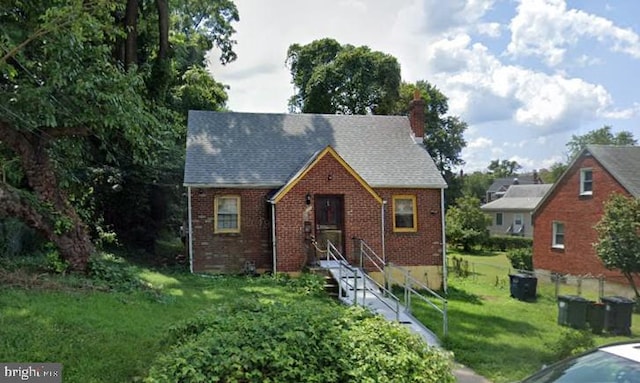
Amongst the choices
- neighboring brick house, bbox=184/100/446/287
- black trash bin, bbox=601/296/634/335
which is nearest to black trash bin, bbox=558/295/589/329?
black trash bin, bbox=601/296/634/335

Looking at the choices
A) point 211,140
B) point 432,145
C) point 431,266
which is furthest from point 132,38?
point 432,145

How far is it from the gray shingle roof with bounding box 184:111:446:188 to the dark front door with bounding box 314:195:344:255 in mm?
1524

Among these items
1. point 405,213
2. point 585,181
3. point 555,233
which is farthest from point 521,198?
point 405,213

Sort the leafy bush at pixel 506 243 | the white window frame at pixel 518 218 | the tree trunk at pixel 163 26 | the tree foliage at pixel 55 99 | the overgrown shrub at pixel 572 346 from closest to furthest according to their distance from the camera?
1. the overgrown shrub at pixel 572 346
2. the tree foliage at pixel 55 99
3. the tree trunk at pixel 163 26
4. the leafy bush at pixel 506 243
5. the white window frame at pixel 518 218

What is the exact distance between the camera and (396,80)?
37062 mm

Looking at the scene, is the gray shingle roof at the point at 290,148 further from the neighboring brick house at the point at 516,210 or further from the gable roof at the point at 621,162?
the neighboring brick house at the point at 516,210

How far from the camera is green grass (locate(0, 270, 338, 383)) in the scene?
6062mm

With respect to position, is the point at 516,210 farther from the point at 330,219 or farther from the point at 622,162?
the point at 330,219

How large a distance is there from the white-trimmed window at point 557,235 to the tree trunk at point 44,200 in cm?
2250

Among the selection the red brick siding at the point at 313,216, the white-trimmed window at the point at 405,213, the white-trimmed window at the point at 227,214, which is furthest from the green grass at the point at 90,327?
the white-trimmed window at the point at 405,213

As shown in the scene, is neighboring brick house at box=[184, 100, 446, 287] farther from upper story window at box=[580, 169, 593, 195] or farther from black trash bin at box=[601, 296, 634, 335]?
upper story window at box=[580, 169, 593, 195]

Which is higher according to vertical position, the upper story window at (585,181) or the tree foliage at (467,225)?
the upper story window at (585,181)

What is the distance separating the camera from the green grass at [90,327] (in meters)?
6.06

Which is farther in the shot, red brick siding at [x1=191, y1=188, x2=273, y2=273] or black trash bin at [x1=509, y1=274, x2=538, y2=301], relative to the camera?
black trash bin at [x1=509, y1=274, x2=538, y2=301]
